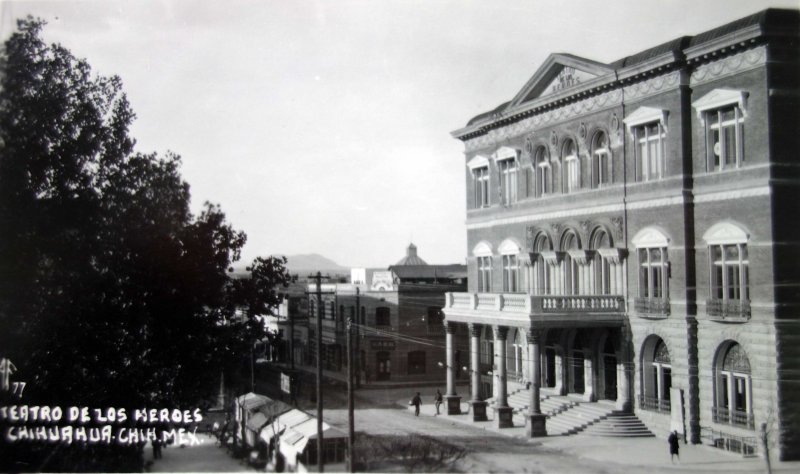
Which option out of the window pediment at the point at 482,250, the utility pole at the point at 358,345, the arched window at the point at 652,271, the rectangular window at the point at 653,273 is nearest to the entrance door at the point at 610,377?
the arched window at the point at 652,271

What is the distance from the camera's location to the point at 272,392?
31.7m

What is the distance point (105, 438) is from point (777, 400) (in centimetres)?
1420

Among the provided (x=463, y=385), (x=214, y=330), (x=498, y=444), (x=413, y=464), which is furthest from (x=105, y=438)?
(x=463, y=385)

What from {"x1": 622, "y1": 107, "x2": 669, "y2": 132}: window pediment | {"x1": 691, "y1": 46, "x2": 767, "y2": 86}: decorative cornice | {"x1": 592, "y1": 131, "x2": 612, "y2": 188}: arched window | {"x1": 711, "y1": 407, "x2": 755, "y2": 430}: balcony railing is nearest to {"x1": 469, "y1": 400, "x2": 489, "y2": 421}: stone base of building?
{"x1": 592, "y1": 131, "x2": 612, "y2": 188}: arched window

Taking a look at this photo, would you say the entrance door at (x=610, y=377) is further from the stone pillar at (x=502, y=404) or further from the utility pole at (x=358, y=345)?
the utility pole at (x=358, y=345)

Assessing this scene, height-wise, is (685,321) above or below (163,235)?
below

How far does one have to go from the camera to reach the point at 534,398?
2492 centimetres

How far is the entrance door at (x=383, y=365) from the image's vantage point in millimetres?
39812

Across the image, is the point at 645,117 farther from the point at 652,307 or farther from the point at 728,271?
the point at 652,307

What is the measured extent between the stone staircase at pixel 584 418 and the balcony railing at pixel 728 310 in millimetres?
3975

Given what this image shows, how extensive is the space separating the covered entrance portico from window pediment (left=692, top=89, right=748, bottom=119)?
6043 mm

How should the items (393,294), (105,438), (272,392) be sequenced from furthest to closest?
(393,294) → (272,392) → (105,438)

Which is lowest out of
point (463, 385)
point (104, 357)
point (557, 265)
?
point (463, 385)

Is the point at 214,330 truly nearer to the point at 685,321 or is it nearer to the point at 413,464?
the point at 413,464
